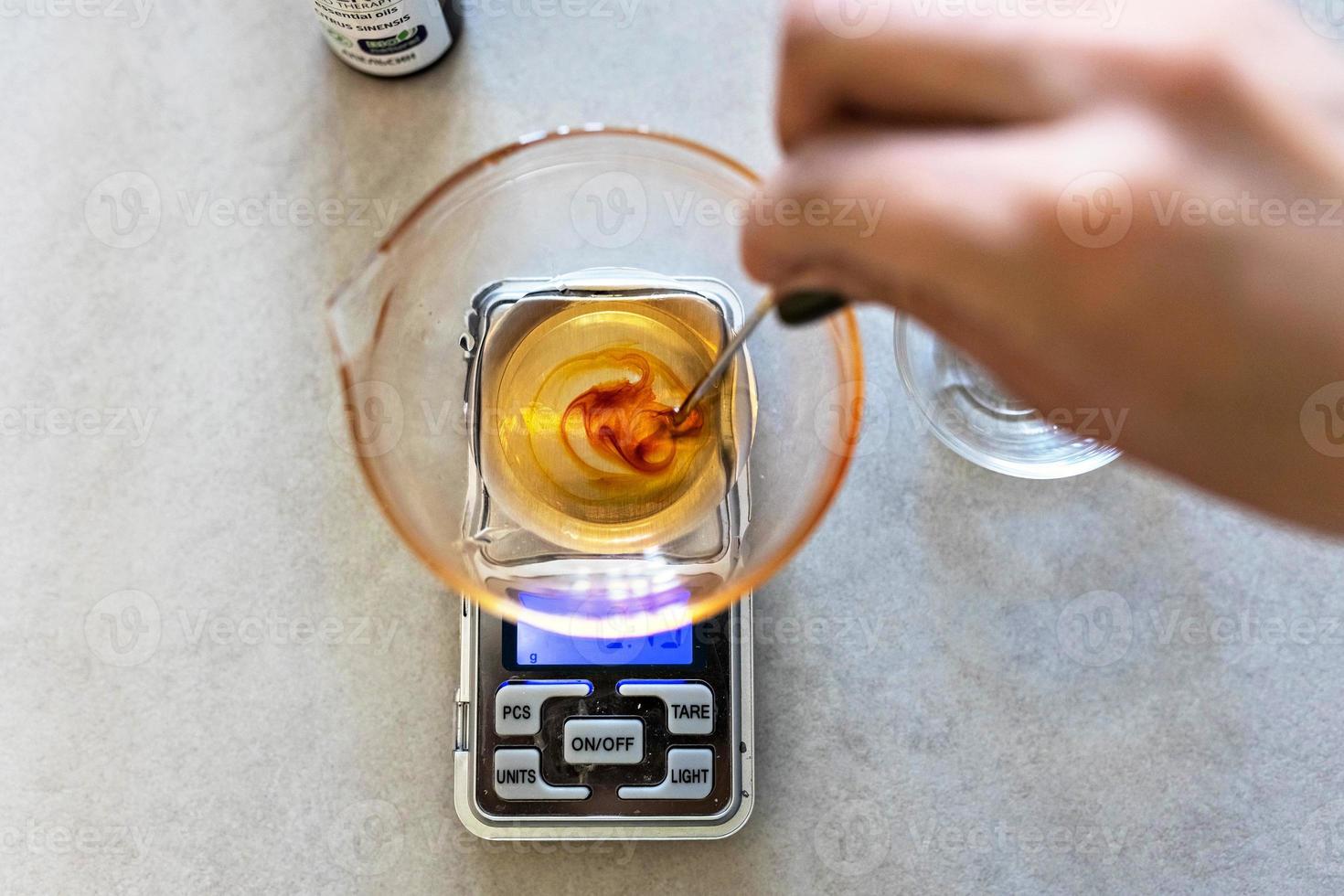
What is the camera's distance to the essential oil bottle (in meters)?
0.57

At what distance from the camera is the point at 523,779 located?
1.82ft

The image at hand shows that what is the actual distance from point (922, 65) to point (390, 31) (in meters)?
0.41

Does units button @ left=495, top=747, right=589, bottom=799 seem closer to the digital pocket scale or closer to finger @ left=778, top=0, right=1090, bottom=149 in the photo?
the digital pocket scale

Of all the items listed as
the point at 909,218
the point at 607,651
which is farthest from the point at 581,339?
the point at 909,218

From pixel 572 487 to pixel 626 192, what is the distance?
0.16m

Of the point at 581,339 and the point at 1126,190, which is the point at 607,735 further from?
the point at 1126,190

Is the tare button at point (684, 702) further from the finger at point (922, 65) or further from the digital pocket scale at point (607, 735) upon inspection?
the finger at point (922, 65)

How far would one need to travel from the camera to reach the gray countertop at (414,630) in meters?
0.58

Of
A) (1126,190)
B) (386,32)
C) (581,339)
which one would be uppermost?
(386,32)

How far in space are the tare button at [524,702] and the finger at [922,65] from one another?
0.36m

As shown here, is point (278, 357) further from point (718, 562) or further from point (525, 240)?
point (718, 562)

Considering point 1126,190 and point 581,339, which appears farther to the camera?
point 581,339

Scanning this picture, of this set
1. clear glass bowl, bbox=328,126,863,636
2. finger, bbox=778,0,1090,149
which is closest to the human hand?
finger, bbox=778,0,1090,149

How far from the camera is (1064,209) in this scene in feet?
0.88
